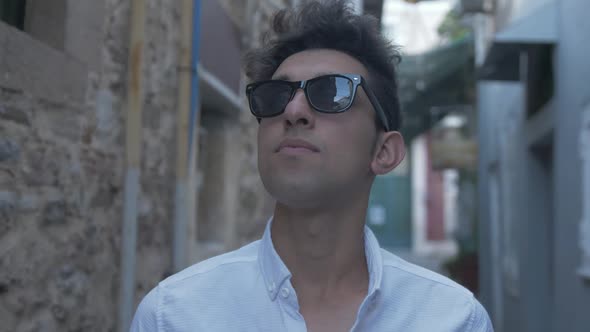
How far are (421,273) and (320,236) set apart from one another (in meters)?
0.27

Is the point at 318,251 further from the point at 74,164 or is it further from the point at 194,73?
the point at 194,73

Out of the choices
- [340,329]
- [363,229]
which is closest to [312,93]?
[363,229]

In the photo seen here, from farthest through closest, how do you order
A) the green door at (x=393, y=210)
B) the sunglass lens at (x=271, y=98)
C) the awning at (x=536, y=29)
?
the green door at (x=393, y=210), the awning at (x=536, y=29), the sunglass lens at (x=271, y=98)

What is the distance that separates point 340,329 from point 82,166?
1733 mm

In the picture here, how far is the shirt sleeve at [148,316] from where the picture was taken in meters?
1.62

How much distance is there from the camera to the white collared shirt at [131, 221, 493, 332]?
5.33 ft

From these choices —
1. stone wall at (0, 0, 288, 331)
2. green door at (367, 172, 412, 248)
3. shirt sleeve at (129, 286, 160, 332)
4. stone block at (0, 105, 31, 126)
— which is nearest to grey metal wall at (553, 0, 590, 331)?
stone wall at (0, 0, 288, 331)

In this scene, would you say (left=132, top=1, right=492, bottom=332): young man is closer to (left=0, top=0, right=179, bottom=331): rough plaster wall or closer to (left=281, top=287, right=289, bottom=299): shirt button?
(left=281, top=287, right=289, bottom=299): shirt button

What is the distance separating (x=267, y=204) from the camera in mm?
6934

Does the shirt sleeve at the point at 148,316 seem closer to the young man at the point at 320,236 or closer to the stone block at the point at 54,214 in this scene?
the young man at the point at 320,236

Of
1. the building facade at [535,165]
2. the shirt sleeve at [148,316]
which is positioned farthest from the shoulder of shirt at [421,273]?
the building facade at [535,165]

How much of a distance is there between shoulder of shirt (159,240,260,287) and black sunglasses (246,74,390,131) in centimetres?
35

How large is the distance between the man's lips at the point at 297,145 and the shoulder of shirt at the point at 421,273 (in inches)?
13.9

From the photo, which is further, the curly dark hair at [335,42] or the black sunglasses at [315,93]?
the curly dark hair at [335,42]
